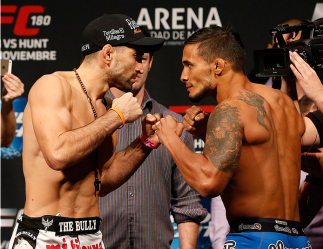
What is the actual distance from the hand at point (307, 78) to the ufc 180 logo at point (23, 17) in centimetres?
202

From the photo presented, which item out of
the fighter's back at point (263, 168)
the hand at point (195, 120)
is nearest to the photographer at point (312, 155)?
the fighter's back at point (263, 168)

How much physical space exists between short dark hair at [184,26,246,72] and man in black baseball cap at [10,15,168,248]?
26 cm

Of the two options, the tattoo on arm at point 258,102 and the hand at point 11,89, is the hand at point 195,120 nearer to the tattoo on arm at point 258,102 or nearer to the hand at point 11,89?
the tattoo on arm at point 258,102

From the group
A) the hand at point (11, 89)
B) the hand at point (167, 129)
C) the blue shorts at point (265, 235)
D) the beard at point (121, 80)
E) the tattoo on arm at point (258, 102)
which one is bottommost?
the blue shorts at point (265, 235)

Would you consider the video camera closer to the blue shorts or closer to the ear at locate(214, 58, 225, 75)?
the ear at locate(214, 58, 225, 75)

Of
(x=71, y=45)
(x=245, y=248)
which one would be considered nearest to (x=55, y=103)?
(x=245, y=248)

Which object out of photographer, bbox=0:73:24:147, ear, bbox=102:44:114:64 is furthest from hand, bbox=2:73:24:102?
ear, bbox=102:44:114:64

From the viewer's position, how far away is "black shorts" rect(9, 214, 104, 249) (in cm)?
177

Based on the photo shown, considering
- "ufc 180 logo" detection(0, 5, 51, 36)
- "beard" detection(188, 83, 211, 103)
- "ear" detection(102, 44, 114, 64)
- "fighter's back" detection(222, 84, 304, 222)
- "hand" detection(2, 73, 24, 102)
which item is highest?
"ufc 180 logo" detection(0, 5, 51, 36)

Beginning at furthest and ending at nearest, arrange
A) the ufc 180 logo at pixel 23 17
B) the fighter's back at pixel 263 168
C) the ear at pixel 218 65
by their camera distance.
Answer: the ufc 180 logo at pixel 23 17, the ear at pixel 218 65, the fighter's back at pixel 263 168

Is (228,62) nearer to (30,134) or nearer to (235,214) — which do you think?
(235,214)

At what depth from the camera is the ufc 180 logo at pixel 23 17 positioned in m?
3.32

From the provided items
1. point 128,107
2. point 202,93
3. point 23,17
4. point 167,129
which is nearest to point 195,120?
point 202,93

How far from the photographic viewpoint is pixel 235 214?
1.82 meters
